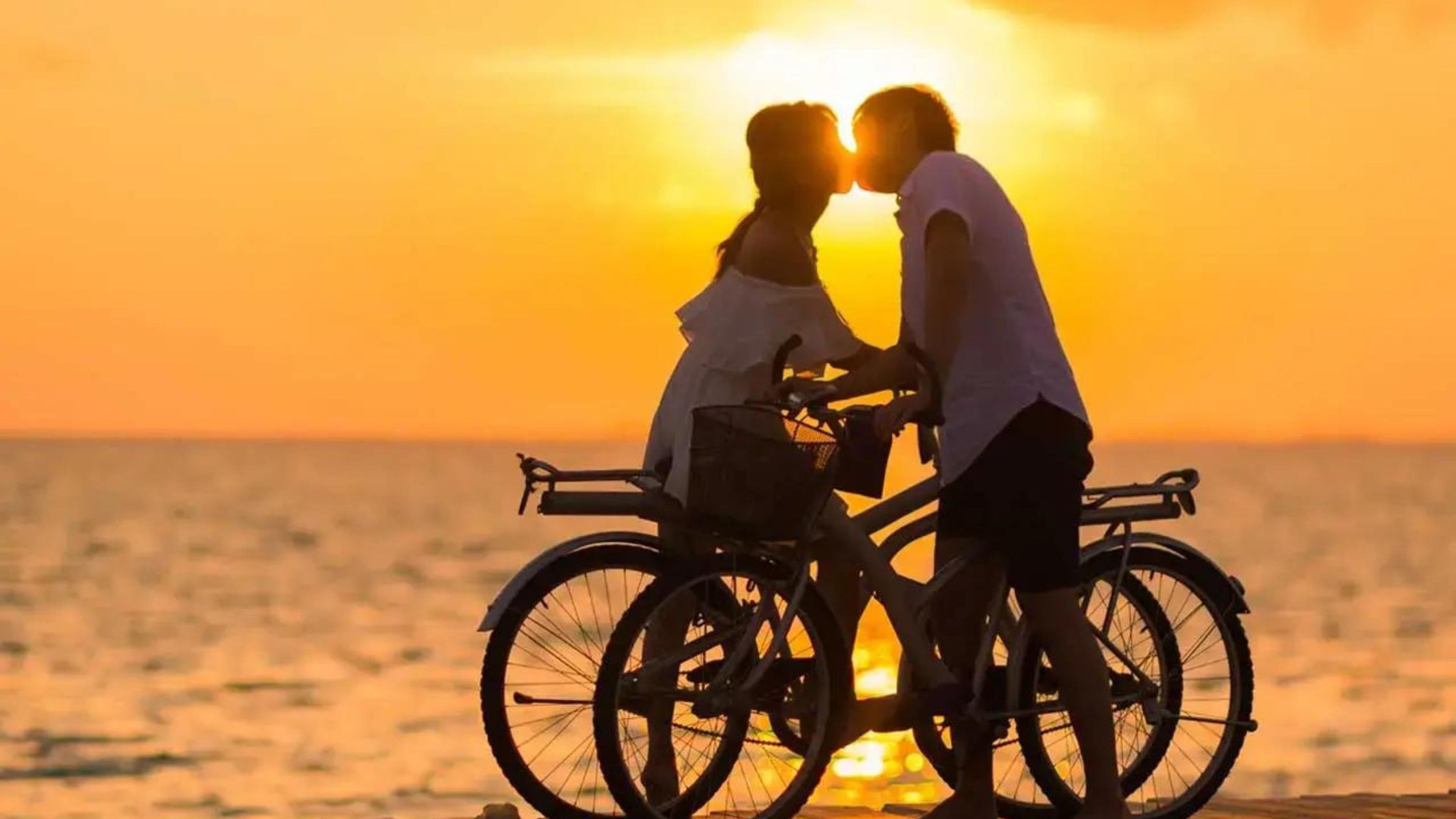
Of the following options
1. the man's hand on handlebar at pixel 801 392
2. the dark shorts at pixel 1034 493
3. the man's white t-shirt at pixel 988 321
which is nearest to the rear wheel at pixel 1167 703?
the dark shorts at pixel 1034 493

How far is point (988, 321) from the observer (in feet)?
22.4

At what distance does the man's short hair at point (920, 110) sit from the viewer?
22.8ft

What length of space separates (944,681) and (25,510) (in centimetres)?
10033

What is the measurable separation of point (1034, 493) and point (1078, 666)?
0.51 meters

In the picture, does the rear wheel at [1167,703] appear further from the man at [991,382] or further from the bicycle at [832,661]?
the man at [991,382]

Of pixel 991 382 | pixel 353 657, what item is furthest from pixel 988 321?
pixel 353 657

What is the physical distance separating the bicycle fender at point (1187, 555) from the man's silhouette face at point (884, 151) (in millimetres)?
1273

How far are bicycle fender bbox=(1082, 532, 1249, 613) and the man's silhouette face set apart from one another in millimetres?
1273

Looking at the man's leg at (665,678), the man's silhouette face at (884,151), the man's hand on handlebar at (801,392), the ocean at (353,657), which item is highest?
the ocean at (353,657)

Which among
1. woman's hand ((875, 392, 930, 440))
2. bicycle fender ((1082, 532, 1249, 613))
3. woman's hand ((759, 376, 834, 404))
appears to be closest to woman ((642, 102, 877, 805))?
woman's hand ((759, 376, 834, 404))

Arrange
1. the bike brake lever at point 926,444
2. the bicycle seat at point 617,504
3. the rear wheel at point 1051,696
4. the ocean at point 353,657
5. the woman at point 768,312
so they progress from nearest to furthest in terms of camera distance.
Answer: the bicycle seat at point 617,504
the woman at point 768,312
the rear wheel at point 1051,696
the bike brake lever at point 926,444
the ocean at point 353,657

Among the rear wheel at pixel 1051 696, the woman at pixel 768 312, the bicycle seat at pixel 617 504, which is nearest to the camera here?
the bicycle seat at pixel 617 504

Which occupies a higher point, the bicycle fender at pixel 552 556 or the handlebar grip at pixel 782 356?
the handlebar grip at pixel 782 356

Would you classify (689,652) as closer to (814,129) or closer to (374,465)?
(814,129)
